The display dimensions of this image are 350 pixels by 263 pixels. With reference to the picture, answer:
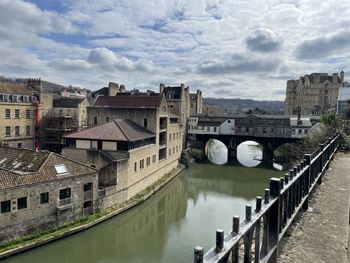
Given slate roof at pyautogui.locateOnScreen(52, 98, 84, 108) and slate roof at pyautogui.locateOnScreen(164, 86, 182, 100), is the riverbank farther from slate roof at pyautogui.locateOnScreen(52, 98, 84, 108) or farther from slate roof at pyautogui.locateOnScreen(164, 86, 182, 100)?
slate roof at pyautogui.locateOnScreen(164, 86, 182, 100)

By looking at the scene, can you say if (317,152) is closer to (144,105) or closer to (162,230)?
(162,230)

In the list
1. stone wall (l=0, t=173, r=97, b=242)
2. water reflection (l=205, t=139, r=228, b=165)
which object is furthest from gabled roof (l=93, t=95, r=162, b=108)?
water reflection (l=205, t=139, r=228, b=165)

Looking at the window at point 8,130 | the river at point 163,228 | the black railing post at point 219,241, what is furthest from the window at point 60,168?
the window at point 8,130

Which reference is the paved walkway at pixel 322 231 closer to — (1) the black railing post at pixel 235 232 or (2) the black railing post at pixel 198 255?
(1) the black railing post at pixel 235 232

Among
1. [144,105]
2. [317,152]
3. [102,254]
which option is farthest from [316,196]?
[144,105]

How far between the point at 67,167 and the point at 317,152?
15.6 m

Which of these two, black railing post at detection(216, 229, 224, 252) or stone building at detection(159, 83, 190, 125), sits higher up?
stone building at detection(159, 83, 190, 125)

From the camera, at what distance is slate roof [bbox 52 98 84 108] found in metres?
42.8

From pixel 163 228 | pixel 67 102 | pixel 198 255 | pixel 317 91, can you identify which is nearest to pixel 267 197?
pixel 198 255

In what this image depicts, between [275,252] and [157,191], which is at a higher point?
[275,252]

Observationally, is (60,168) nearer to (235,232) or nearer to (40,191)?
(40,191)

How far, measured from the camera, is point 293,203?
6.11 metres

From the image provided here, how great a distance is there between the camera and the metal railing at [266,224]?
3.02m

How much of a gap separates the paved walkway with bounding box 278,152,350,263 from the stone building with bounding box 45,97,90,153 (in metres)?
36.7
